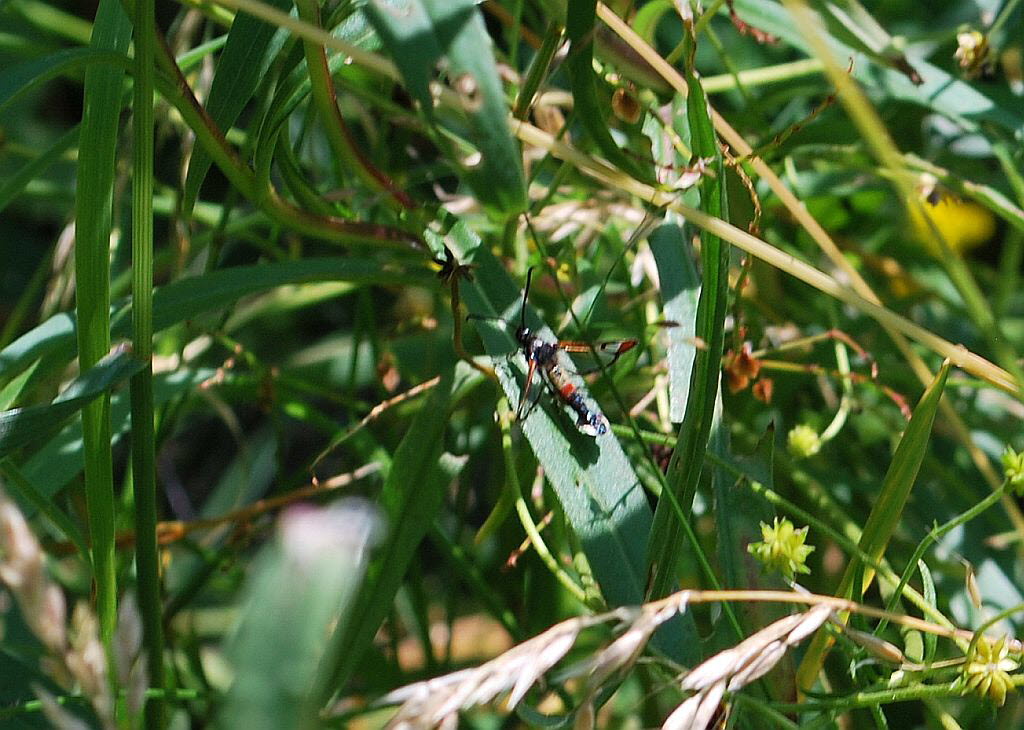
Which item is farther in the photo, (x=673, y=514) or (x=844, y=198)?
(x=844, y=198)

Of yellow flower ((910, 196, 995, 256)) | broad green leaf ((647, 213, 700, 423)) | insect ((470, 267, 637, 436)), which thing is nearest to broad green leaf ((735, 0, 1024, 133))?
broad green leaf ((647, 213, 700, 423))


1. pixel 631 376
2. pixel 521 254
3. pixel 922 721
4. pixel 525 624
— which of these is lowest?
pixel 922 721

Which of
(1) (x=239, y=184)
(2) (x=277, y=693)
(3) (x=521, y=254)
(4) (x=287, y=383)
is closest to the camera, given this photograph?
(2) (x=277, y=693)

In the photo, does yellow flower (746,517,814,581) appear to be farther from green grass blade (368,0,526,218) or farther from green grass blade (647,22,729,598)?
green grass blade (368,0,526,218)

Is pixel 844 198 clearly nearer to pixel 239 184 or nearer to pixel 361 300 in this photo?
pixel 361 300

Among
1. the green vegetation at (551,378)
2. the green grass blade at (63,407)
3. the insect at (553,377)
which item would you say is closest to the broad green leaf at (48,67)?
the green vegetation at (551,378)

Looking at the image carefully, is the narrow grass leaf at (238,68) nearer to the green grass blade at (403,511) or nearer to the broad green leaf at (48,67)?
the broad green leaf at (48,67)

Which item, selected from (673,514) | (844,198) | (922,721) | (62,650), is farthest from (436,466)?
(844,198)
